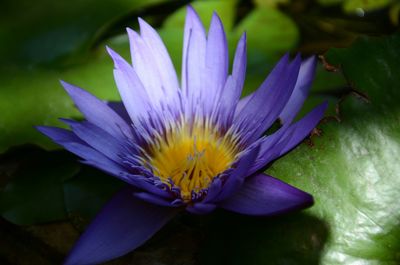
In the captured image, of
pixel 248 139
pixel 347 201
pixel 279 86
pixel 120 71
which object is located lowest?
pixel 347 201

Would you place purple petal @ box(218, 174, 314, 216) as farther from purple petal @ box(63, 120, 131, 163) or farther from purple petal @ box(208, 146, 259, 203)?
purple petal @ box(63, 120, 131, 163)

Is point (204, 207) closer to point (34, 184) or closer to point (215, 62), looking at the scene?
point (215, 62)

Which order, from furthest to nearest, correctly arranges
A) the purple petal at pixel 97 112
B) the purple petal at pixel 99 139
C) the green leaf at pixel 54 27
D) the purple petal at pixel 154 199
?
the green leaf at pixel 54 27
the purple petal at pixel 97 112
the purple petal at pixel 99 139
the purple petal at pixel 154 199

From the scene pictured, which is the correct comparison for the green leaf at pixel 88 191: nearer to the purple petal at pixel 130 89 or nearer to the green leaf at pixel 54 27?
the purple petal at pixel 130 89

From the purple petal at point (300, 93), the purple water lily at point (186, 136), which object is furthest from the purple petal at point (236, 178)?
the purple petal at point (300, 93)

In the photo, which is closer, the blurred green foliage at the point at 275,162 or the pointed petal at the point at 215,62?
the blurred green foliage at the point at 275,162

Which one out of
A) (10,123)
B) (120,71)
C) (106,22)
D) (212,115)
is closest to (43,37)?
(106,22)

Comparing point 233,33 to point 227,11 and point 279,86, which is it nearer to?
point 227,11
